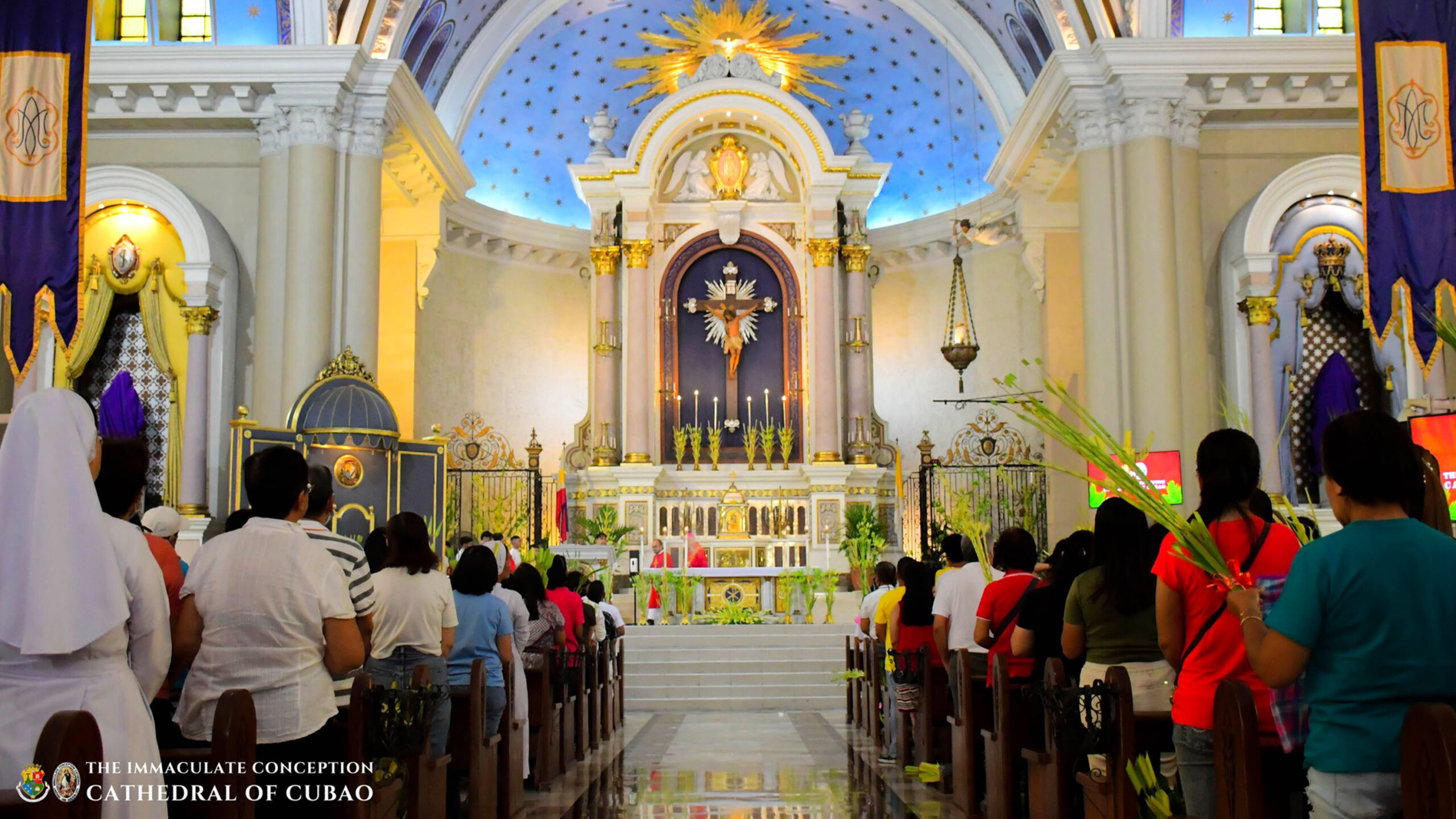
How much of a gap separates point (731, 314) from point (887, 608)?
40.0 feet

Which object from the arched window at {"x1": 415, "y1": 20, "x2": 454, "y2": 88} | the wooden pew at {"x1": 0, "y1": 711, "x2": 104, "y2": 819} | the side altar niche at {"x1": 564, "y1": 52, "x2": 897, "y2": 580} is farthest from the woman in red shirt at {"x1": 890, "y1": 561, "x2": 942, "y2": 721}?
the side altar niche at {"x1": 564, "y1": 52, "x2": 897, "y2": 580}

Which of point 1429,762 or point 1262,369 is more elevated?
point 1262,369

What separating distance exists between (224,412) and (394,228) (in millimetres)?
4446

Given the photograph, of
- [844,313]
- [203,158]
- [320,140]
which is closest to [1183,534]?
[320,140]

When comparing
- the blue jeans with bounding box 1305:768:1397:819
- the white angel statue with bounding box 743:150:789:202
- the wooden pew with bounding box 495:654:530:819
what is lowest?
the wooden pew with bounding box 495:654:530:819

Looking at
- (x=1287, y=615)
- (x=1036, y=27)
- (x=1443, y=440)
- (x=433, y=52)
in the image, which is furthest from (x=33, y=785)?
(x=1036, y=27)

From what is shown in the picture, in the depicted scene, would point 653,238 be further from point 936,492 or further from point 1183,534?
point 1183,534

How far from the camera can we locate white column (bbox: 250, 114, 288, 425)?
13.7 m

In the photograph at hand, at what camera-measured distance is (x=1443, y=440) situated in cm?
802

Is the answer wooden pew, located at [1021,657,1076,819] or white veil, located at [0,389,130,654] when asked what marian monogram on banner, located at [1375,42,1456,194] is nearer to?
wooden pew, located at [1021,657,1076,819]

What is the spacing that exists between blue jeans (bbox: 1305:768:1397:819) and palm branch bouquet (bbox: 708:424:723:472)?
17042mm

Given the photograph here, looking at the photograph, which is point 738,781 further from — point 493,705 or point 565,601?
point 493,705

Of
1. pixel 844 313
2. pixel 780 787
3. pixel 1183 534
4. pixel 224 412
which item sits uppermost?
pixel 844 313

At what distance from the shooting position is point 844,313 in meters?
20.5
